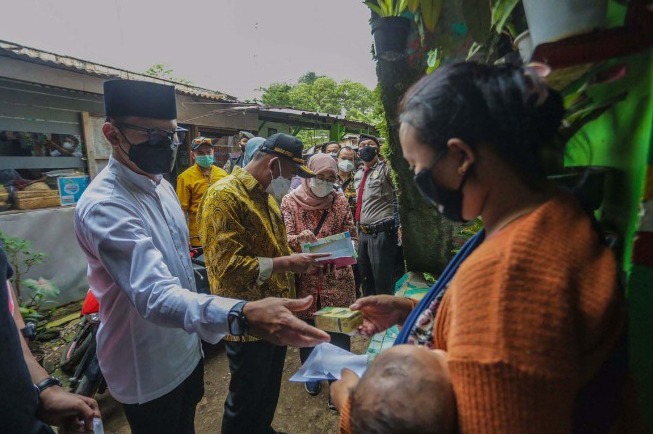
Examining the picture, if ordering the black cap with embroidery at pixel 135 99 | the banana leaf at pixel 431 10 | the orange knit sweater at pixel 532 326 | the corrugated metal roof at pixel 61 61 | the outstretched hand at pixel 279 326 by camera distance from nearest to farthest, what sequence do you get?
the orange knit sweater at pixel 532 326 < the outstretched hand at pixel 279 326 < the banana leaf at pixel 431 10 < the black cap with embroidery at pixel 135 99 < the corrugated metal roof at pixel 61 61

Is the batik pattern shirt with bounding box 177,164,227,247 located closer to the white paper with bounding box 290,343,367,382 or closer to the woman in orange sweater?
the white paper with bounding box 290,343,367,382

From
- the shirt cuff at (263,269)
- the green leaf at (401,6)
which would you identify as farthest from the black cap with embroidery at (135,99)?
the green leaf at (401,6)

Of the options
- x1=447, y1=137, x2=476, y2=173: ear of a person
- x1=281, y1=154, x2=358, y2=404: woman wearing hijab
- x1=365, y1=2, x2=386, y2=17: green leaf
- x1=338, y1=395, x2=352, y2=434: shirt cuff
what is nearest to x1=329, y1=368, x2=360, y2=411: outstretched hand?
x1=338, y1=395, x2=352, y2=434: shirt cuff

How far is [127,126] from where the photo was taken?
5.88 feet

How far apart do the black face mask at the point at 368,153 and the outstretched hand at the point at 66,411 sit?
3.83 m

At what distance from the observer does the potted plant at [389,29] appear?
2.32 m

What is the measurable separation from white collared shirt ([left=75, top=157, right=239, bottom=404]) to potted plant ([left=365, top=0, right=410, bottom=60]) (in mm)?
1802

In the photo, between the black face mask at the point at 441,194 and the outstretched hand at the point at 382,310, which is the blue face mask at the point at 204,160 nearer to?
the outstretched hand at the point at 382,310

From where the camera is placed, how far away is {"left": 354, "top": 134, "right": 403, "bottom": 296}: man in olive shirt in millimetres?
4410

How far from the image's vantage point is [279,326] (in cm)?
136

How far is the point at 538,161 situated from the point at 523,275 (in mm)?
324

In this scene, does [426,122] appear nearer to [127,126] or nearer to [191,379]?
[127,126]

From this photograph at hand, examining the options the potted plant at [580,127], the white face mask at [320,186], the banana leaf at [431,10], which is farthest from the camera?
the white face mask at [320,186]

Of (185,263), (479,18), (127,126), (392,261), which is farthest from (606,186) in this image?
(392,261)
